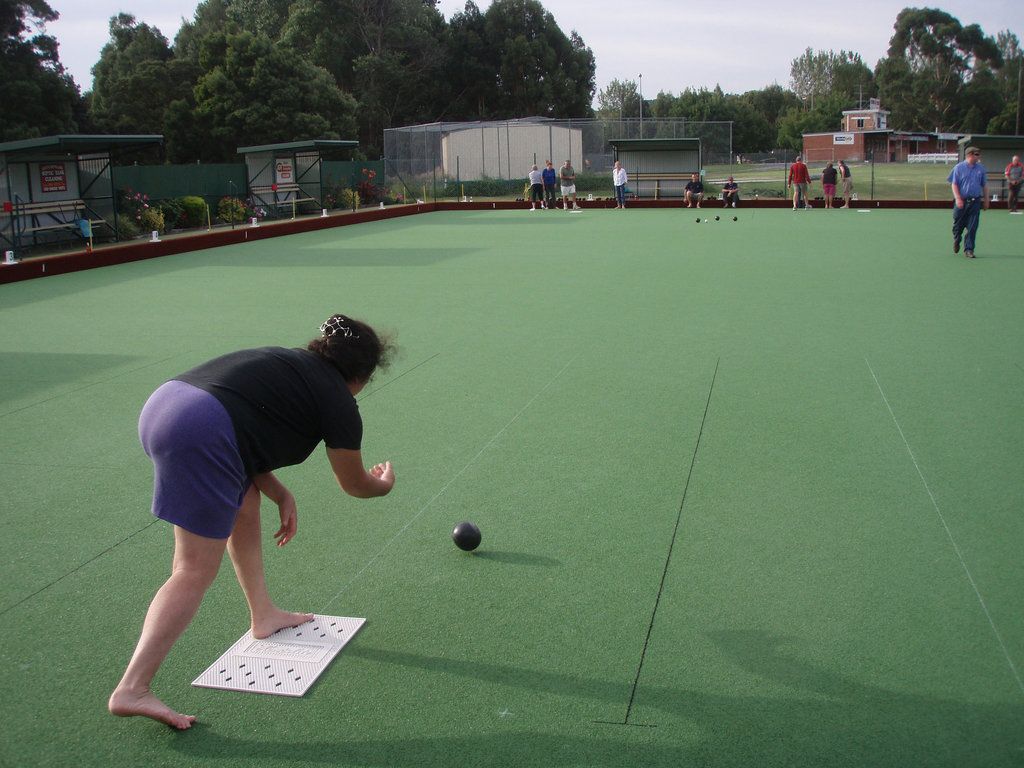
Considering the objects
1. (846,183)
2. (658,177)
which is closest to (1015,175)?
(846,183)

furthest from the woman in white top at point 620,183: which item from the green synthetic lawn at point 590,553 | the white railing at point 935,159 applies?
the white railing at point 935,159

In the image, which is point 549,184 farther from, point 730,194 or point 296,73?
point 296,73

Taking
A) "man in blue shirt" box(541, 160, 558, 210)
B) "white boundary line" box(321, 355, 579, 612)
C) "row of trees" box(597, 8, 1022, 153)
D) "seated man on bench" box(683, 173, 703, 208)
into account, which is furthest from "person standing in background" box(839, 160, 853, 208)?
"row of trees" box(597, 8, 1022, 153)

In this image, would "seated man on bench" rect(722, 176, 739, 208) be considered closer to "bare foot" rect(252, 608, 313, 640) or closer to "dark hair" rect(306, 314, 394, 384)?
"bare foot" rect(252, 608, 313, 640)

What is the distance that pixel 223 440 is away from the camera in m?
2.68

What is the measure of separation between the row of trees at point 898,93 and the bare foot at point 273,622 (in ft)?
233

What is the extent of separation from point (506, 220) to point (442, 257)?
10.2 meters

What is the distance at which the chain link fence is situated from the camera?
3550cm

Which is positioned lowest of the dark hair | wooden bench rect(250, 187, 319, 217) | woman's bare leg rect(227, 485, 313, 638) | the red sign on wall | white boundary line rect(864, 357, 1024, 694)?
white boundary line rect(864, 357, 1024, 694)

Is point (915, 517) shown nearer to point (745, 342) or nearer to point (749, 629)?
point (749, 629)

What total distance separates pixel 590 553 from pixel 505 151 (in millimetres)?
35672

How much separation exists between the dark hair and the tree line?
36.6m

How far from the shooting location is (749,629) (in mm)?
3494

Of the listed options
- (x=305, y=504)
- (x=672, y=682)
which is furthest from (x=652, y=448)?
(x=672, y=682)
